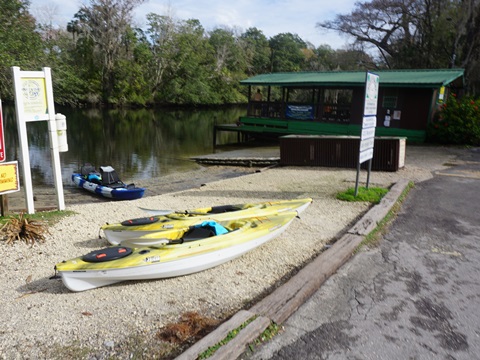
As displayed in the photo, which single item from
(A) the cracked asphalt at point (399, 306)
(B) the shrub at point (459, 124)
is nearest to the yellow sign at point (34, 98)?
(A) the cracked asphalt at point (399, 306)

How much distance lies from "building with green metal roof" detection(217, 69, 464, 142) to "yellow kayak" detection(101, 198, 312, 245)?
1713 cm

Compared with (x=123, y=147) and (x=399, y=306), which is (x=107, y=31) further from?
(x=399, y=306)

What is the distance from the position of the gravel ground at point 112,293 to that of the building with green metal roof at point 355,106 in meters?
15.2

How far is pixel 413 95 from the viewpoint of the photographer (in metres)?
21.3

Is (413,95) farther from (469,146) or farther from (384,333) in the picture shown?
(384,333)

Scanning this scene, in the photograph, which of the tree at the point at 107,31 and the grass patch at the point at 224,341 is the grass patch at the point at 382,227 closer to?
the grass patch at the point at 224,341

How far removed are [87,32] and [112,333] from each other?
5858 cm

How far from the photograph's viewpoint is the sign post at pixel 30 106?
7.08 m

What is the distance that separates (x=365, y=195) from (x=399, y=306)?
5.12m

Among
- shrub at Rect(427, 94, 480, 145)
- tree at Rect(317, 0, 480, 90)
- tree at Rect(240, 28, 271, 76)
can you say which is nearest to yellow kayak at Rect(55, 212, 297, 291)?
shrub at Rect(427, 94, 480, 145)

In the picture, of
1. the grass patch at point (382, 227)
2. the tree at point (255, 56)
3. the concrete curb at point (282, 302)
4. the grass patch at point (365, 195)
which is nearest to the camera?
the concrete curb at point (282, 302)

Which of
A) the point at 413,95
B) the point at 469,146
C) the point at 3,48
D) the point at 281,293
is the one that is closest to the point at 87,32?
the point at 3,48

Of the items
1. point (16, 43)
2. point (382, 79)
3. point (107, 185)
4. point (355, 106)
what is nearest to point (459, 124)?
point (382, 79)

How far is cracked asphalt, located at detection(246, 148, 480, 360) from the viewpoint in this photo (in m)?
3.63
